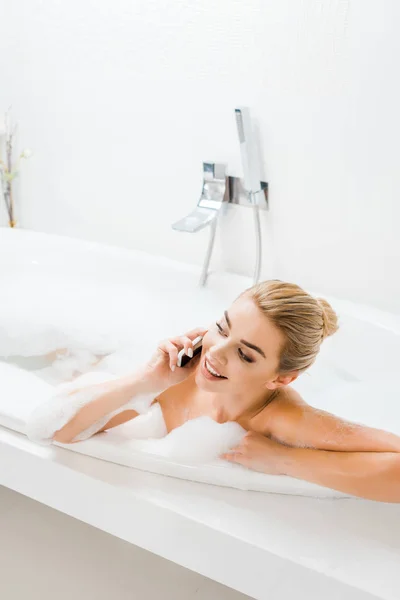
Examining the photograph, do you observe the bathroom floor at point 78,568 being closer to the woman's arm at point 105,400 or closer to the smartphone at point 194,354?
the woman's arm at point 105,400

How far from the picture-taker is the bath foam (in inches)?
49.9

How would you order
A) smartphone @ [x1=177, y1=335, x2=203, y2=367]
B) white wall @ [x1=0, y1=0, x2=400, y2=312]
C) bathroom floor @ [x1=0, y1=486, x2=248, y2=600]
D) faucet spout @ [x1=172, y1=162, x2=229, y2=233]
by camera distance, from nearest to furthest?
smartphone @ [x1=177, y1=335, x2=203, y2=367] → bathroom floor @ [x1=0, y1=486, x2=248, y2=600] → white wall @ [x1=0, y1=0, x2=400, y2=312] → faucet spout @ [x1=172, y1=162, x2=229, y2=233]

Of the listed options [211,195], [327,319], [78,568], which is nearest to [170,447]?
[327,319]

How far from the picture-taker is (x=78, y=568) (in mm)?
1638

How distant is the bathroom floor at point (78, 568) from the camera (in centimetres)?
158

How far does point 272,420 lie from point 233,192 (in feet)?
3.36

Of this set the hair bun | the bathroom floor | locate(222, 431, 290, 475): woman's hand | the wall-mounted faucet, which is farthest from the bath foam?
the wall-mounted faucet

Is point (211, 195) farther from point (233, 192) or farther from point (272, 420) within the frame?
point (272, 420)

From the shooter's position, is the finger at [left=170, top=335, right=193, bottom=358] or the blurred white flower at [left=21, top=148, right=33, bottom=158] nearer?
the finger at [left=170, top=335, right=193, bottom=358]

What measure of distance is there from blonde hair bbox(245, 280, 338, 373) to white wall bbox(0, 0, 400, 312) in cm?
79

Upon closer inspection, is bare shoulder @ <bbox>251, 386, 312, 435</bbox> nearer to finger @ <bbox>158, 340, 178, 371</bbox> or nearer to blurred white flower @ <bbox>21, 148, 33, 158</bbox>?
finger @ <bbox>158, 340, 178, 371</bbox>

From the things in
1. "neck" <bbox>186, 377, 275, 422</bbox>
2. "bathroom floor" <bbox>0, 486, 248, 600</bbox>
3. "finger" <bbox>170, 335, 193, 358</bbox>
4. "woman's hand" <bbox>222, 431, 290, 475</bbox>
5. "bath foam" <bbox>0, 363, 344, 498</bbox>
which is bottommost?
"bathroom floor" <bbox>0, 486, 248, 600</bbox>

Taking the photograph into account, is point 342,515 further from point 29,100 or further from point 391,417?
point 29,100

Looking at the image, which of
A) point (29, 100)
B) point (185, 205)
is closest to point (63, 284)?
point (185, 205)
